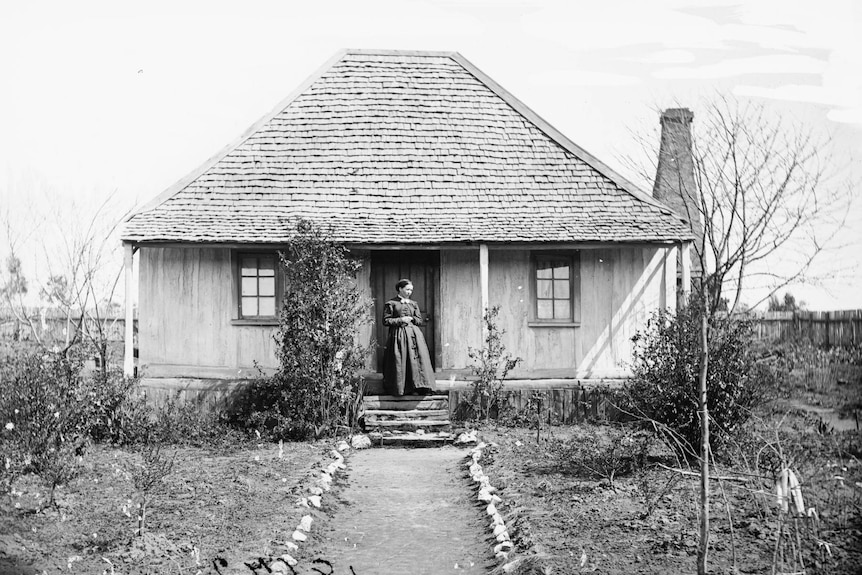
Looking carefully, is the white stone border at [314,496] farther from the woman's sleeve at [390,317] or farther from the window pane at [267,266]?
the window pane at [267,266]

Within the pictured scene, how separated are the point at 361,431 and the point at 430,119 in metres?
6.58

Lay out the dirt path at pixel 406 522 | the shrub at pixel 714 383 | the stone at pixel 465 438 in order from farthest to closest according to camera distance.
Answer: the stone at pixel 465 438 → the shrub at pixel 714 383 → the dirt path at pixel 406 522

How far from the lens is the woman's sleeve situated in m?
15.2

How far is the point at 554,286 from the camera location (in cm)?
1705

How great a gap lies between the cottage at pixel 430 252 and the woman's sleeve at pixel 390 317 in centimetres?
118

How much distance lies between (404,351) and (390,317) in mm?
609

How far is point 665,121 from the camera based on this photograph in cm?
2369

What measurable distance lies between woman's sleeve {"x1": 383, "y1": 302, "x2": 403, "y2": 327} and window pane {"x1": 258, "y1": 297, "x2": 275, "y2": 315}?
2.52m

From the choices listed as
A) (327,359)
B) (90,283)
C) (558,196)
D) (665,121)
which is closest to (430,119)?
(558,196)

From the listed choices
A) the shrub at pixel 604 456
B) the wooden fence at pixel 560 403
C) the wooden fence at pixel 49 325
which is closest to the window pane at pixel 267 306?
the wooden fence at pixel 560 403

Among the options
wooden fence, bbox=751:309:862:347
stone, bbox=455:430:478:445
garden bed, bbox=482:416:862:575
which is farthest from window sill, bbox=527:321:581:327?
garden bed, bbox=482:416:862:575

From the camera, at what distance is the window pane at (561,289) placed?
55.9ft

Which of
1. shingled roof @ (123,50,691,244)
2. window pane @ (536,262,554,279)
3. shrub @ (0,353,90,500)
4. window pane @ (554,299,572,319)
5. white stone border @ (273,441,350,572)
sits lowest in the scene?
white stone border @ (273,441,350,572)

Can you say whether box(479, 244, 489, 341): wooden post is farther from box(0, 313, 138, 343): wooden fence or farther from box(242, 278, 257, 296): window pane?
box(0, 313, 138, 343): wooden fence
